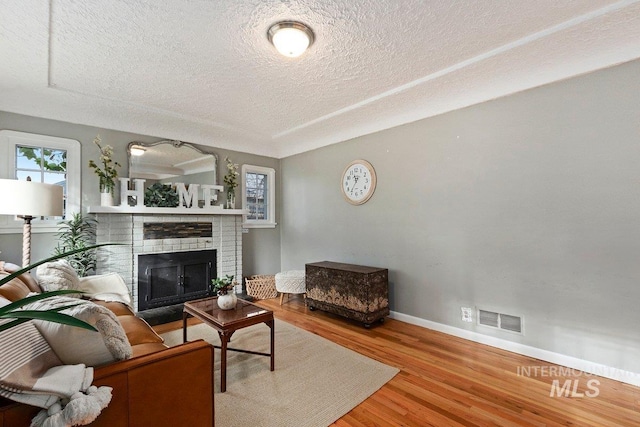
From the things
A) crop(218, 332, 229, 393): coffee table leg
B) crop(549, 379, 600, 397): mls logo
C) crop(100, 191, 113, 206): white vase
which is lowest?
crop(549, 379, 600, 397): mls logo

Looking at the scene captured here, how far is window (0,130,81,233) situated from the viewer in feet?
10.5

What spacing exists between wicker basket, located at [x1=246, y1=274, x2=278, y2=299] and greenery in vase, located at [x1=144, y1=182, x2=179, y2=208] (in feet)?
5.38

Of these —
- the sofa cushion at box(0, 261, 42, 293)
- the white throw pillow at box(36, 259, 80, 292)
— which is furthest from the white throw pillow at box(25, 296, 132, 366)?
the white throw pillow at box(36, 259, 80, 292)

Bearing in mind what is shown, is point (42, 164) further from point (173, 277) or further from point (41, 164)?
point (173, 277)

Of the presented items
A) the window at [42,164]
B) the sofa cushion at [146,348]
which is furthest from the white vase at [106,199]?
the sofa cushion at [146,348]

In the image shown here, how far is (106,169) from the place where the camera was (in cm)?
369

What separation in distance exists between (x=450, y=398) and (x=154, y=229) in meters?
3.86

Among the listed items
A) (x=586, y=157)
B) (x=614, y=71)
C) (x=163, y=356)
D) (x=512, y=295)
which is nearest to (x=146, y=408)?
(x=163, y=356)

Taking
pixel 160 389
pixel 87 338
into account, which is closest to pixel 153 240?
pixel 87 338

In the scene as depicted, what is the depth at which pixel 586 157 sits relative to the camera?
244cm

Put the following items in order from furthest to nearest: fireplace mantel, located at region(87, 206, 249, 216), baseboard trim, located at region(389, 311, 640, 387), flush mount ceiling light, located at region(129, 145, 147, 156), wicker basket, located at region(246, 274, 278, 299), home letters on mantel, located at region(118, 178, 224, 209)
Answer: wicker basket, located at region(246, 274, 278, 299) → flush mount ceiling light, located at region(129, 145, 147, 156) → home letters on mantel, located at region(118, 178, 224, 209) → fireplace mantel, located at region(87, 206, 249, 216) → baseboard trim, located at region(389, 311, 640, 387)

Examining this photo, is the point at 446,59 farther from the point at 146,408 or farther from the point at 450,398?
the point at 146,408

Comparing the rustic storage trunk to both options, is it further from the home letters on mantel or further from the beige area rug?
the home letters on mantel

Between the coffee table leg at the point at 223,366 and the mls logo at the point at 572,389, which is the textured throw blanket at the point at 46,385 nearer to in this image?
the coffee table leg at the point at 223,366
